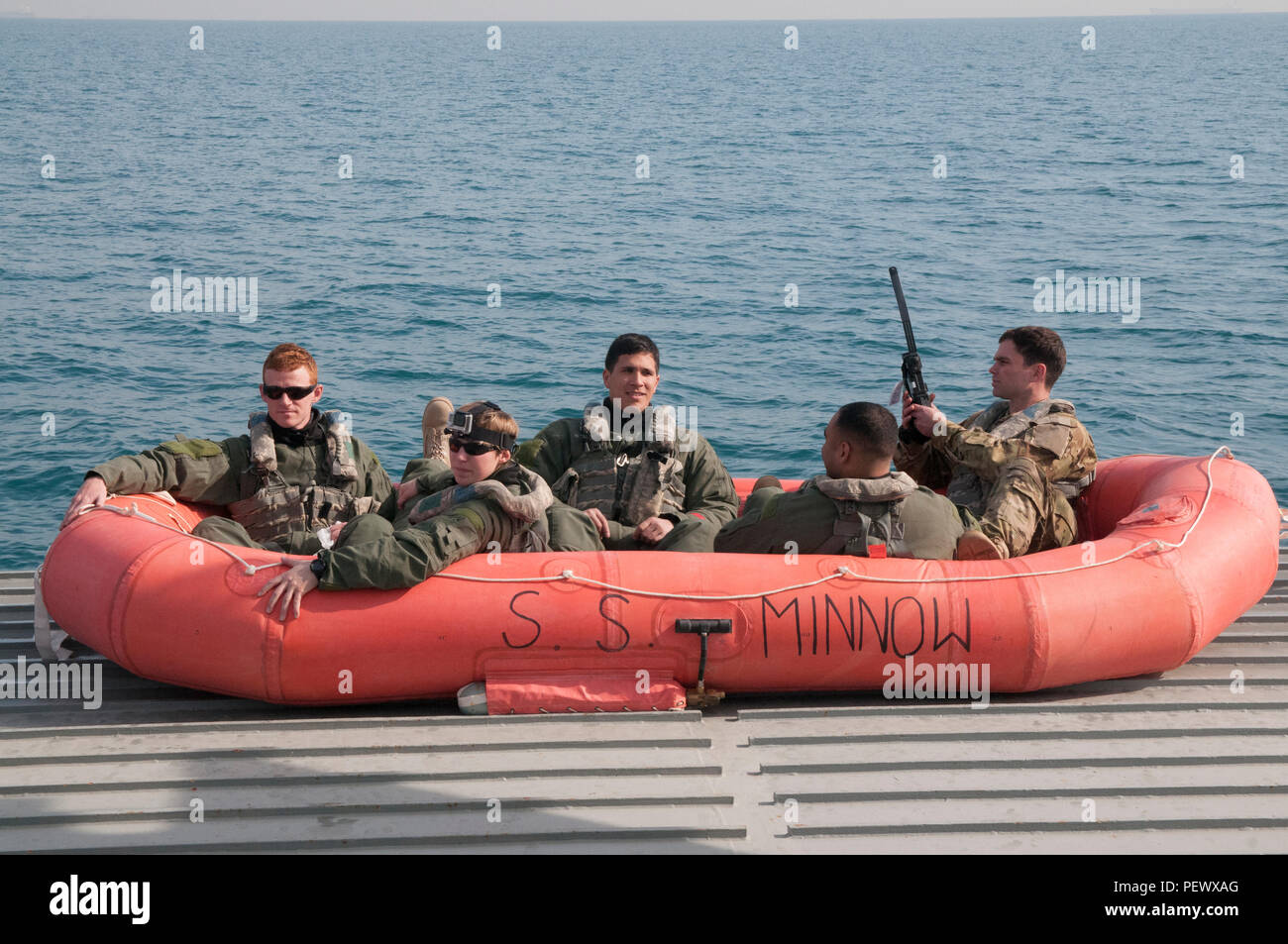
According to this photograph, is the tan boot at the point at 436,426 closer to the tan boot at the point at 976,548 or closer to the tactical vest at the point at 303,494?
the tactical vest at the point at 303,494

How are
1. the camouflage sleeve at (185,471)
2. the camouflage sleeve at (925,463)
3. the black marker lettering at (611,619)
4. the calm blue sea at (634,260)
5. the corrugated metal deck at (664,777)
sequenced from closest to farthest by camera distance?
the corrugated metal deck at (664,777)
the black marker lettering at (611,619)
the camouflage sleeve at (185,471)
the camouflage sleeve at (925,463)
the calm blue sea at (634,260)

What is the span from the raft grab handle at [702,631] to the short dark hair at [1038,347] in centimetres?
204

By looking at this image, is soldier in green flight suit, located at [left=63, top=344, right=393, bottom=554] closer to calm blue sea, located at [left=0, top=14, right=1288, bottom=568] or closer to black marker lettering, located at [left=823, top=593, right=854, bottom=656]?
black marker lettering, located at [left=823, top=593, right=854, bottom=656]

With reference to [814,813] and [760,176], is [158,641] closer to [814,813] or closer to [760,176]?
[814,813]

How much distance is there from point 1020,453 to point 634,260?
16441 millimetres

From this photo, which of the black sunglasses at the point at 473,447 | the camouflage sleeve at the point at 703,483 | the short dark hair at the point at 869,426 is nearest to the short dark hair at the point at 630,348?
the camouflage sleeve at the point at 703,483

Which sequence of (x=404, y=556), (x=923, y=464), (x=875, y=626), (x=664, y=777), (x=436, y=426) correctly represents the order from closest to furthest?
(x=664, y=777), (x=404, y=556), (x=875, y=626), (x=923, y=464), (x=436, y=426)

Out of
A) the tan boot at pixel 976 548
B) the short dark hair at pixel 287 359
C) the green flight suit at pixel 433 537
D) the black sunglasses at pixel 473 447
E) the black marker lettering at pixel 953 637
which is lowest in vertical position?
the black marker lettering at pixel 953 637

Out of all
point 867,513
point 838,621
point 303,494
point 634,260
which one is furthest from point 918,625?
point 634,260

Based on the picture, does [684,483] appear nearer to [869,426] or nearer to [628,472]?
[628,472]

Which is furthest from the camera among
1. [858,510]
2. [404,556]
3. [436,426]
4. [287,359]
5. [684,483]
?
[436,426]

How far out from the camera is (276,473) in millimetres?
5516

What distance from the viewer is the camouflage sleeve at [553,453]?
5.74 meters

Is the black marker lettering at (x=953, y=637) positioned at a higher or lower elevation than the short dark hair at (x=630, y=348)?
lower
